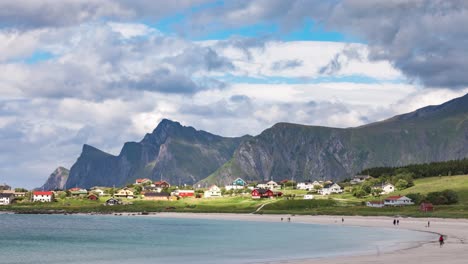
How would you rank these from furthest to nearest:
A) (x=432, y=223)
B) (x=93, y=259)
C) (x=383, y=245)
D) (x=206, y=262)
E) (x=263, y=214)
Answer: (x=263, y=214), (x=432, y=223), (x=383, y=245), (x=93, y=259), (x=206, y=262)

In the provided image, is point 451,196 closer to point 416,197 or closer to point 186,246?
point 416,197

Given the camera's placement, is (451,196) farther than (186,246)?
Yes

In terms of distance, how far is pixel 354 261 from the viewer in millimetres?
62562

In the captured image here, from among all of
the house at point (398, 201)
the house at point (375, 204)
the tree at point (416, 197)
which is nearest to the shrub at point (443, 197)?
the tree at point (416, 197)

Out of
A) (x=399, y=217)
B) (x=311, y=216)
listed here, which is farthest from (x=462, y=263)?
(x=311, y=216)

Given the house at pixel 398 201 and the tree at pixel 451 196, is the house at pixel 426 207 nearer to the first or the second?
the tree at pixel 451 196

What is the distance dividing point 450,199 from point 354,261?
130994 mm

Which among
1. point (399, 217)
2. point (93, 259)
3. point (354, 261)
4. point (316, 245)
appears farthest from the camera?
point (399, 217)

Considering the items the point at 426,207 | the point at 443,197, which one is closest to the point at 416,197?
the point at 443,197

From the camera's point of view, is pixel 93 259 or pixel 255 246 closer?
pixel 93 259

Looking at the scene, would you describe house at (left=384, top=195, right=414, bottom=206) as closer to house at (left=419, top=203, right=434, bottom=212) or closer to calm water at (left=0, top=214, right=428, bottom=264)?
house at (left=419, top=203, right=434, bottom=212)

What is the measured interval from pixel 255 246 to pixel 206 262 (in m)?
24.2

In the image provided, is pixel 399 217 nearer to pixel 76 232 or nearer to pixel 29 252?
pixel 76 232

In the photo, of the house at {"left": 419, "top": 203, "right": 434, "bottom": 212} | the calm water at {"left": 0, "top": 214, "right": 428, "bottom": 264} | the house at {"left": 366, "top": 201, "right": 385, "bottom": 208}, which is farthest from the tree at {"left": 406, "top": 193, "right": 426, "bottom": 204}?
the calm water at {"left": 0, "top": 214, "right": 428, "bottom": 264}
